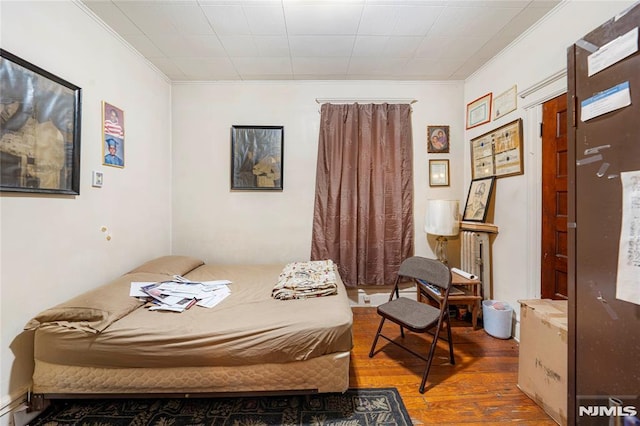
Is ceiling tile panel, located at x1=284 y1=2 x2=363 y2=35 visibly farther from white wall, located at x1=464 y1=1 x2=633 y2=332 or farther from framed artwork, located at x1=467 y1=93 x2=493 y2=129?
framed artwork, located at x1=467 y1=93 x2=493 y2=129

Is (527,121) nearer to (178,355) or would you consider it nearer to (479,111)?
(479,111)

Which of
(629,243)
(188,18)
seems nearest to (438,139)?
(629,243)

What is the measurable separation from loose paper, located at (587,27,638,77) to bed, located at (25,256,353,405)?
1670 mm

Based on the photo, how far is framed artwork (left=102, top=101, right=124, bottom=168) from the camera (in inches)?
78.9

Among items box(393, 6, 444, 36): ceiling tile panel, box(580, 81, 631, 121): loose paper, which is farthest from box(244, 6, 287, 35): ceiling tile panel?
box(580, 81, 631, 121): loose paper

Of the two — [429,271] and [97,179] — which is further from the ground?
[97,179]

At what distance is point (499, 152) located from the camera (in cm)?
241

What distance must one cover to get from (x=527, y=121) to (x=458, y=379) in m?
2.18

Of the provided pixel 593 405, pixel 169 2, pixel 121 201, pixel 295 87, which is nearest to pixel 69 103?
pixel 121 201

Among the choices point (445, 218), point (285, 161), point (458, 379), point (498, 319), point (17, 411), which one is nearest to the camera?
point (17, 411)

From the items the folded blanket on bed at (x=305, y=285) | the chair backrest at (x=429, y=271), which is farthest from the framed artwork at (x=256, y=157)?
the chair backrest at (x=429, y=271)

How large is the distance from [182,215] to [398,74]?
9.93 feet

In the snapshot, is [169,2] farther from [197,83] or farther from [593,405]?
[593,405]

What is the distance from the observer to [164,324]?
1470mm
